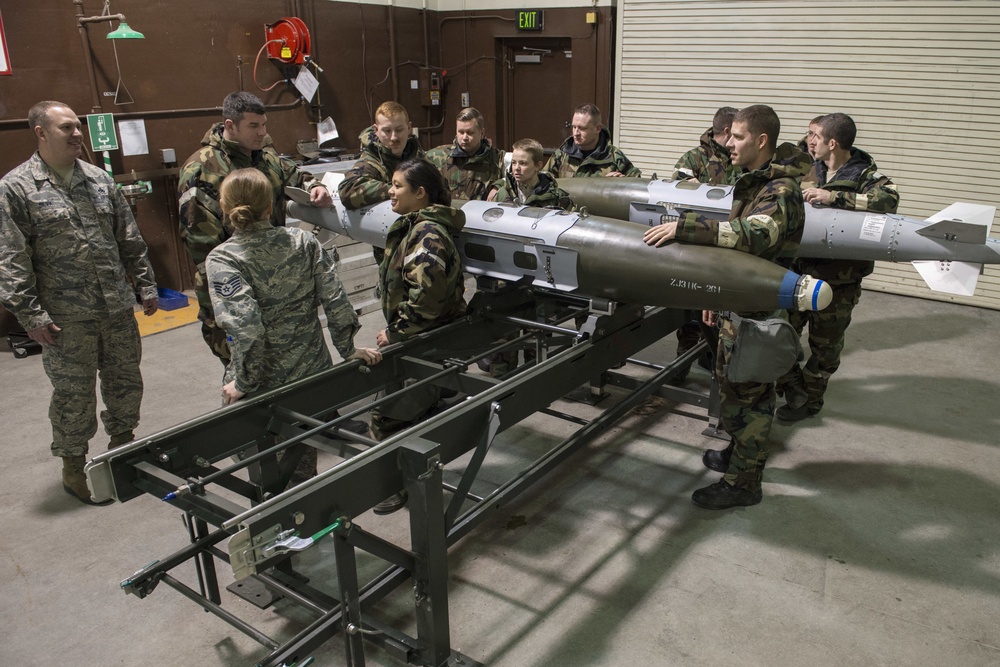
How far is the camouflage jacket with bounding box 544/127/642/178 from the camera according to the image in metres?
4.87

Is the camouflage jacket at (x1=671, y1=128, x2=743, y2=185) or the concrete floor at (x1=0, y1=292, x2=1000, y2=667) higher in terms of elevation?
the camouflage jacket at (x1=671, y1=128, x2=743, y2=185)

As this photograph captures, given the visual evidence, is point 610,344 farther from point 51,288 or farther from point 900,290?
point 900,290

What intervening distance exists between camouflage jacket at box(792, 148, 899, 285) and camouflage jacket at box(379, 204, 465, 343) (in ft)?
7.21

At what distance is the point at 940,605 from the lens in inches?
111

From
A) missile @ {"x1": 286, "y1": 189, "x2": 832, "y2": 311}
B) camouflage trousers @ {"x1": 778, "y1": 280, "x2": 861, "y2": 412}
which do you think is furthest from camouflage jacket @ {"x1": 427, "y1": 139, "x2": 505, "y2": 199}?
camouflage trousers @ {"x1": 778, "y1": 280, "x2": 861, "y2": 412}

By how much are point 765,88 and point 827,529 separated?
16.1 ft

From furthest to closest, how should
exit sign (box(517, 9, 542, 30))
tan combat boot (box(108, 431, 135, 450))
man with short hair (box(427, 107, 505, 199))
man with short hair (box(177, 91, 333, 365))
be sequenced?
exit sign (box(517, 9, 542, 30)), man with short hair (box(427, 107, 505, 199)), tan combat boot (box(108, 431, 135, 450)), man with short hair (box(177, 91, 333, 365))

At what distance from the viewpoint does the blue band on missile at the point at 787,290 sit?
2.92 metres

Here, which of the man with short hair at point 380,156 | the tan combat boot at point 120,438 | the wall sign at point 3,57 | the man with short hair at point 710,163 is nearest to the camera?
the tan combat boot at point 120,438

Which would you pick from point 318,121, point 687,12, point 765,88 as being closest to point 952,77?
point 765,88

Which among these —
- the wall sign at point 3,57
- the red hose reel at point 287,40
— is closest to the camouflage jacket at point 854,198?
the red hose reel at point 287,40

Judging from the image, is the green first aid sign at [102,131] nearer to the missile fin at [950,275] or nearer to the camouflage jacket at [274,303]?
the camouflage jacket at [274,303]

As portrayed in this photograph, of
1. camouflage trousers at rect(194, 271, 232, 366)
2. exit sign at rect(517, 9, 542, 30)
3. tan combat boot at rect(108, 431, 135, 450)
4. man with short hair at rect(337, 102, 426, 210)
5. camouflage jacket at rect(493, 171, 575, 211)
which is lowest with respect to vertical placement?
tan combat boot at rect(108, 431, 135, 450)

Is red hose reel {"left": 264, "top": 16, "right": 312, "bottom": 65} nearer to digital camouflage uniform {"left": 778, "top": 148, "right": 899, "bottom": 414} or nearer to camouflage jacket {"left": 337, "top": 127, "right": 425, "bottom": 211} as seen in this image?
camouflage jacket {"left": 337, "top": 127, "right": 425, "bottom": 211}
